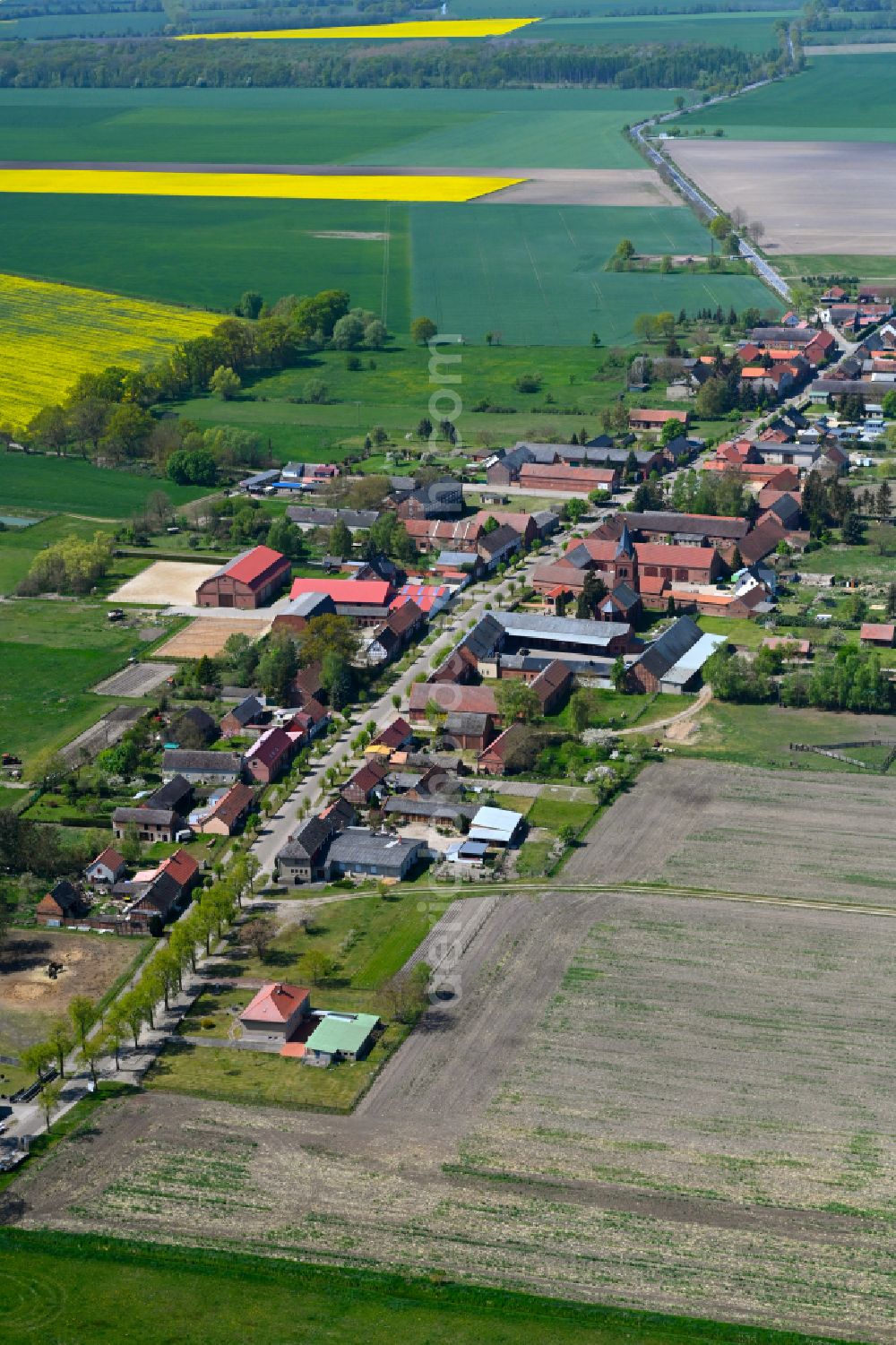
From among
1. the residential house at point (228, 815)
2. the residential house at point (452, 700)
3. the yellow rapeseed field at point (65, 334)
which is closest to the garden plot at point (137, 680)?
the residential house at point (452, 700)

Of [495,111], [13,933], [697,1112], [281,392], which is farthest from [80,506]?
[495,111]

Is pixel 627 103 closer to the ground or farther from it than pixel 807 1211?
farther from it

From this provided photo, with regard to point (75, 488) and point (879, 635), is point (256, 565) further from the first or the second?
point (879, 635)

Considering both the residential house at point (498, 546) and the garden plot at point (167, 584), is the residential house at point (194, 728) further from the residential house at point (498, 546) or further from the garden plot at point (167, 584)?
the residential house at point (498, 546)

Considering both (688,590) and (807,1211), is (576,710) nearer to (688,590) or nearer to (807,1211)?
(688,590)

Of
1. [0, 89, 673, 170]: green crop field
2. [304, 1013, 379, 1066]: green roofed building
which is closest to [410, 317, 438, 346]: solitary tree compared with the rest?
[0, 89, 673, 170]: green crop field
